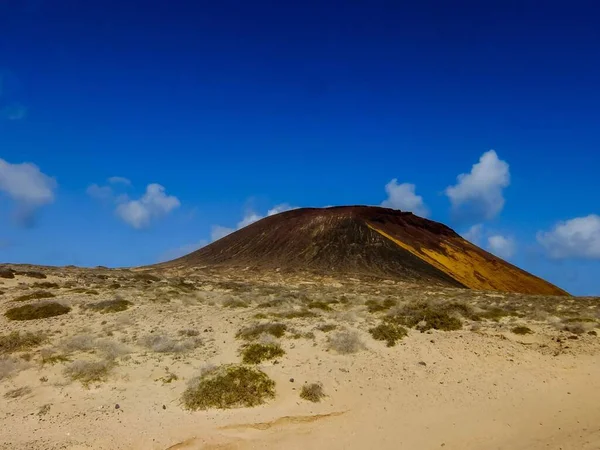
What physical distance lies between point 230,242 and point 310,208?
22.4 meters

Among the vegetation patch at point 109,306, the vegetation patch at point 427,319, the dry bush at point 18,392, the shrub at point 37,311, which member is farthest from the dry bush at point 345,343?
the shrub at point 37,311

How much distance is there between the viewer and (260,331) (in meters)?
19.2

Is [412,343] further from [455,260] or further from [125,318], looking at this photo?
[455,260]

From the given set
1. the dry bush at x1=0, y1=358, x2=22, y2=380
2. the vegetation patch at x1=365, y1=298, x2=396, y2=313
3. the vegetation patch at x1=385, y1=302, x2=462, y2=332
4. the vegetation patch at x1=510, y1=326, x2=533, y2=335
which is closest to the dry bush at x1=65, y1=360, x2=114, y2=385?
the dry bush at x1=0, y1=358, x2=22, y2=380

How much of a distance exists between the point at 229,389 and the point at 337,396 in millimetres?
3161

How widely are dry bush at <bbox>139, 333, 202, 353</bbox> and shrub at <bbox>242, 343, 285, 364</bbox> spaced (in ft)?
7.07

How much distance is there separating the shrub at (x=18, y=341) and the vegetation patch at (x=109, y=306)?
495cm

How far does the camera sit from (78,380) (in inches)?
552

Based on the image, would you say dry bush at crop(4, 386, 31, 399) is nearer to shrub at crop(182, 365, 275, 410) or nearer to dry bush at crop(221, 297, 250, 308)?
shrub at crop(182, 365, 275, 410)

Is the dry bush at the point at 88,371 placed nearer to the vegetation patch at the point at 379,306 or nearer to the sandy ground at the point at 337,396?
the sandy ground at the point at 337,396

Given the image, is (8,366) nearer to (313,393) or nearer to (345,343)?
(313,393)

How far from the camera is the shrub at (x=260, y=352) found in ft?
53.0

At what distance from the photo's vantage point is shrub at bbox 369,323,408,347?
714 inches

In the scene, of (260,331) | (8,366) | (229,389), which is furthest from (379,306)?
(8,366)
